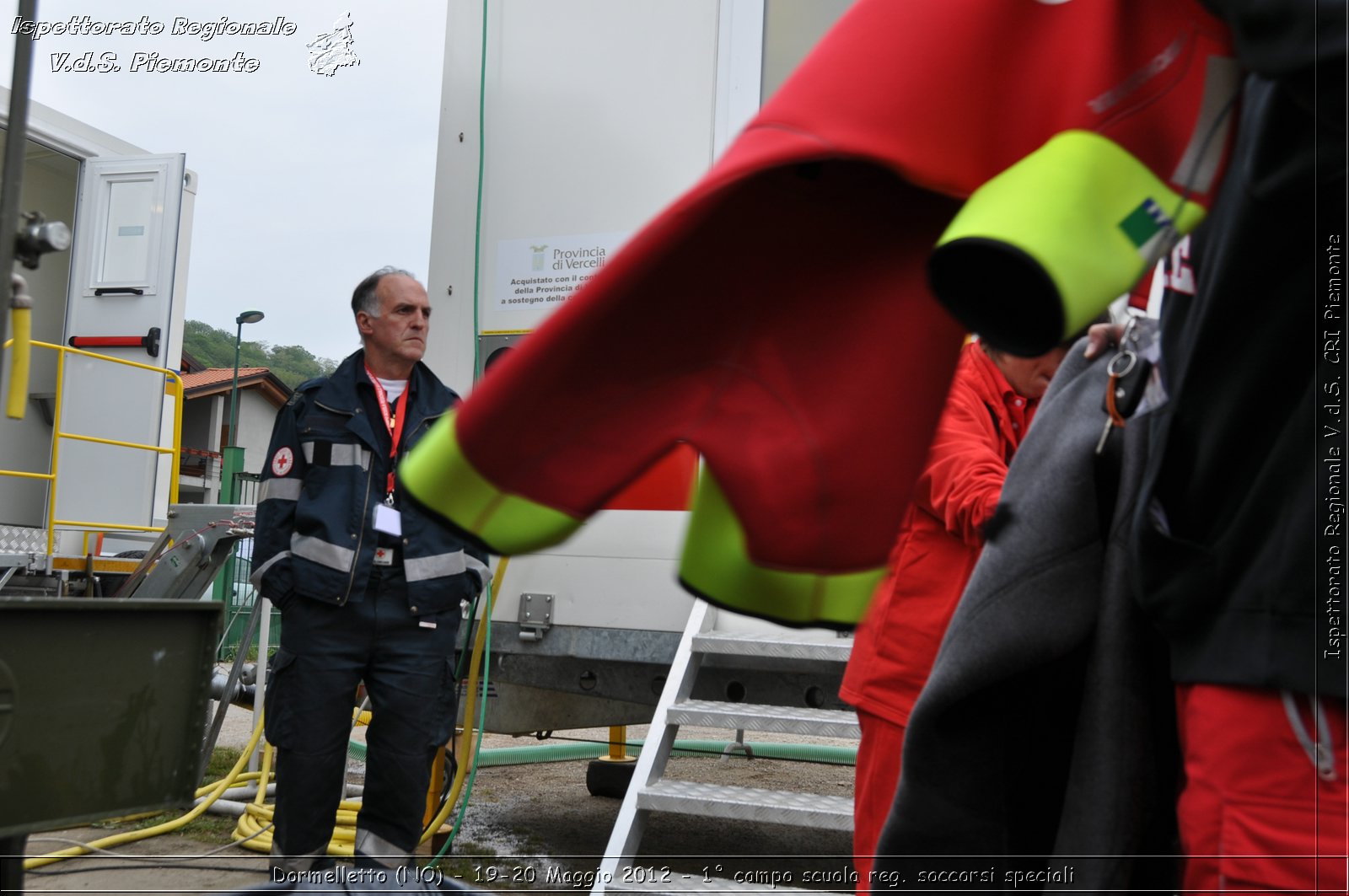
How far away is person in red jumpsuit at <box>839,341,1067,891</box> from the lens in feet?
7.30

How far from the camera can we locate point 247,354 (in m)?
53.9

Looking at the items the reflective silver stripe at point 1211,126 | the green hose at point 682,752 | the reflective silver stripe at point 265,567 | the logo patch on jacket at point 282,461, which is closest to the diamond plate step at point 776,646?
the reflective silver stripe at point 265,567

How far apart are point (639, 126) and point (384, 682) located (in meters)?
2.15

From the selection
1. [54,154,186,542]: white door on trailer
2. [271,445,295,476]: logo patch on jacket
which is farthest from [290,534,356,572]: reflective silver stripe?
[54,154,186,542]: white door on trailer

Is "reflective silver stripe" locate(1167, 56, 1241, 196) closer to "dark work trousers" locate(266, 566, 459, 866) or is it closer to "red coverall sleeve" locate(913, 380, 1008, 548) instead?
"red coverall sleeve" locate(913, 380, 1008, 548)

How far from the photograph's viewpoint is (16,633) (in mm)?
1938

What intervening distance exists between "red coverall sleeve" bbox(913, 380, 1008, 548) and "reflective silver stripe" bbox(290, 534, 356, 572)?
6.93ft

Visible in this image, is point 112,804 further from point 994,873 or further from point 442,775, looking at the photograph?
point 442,775

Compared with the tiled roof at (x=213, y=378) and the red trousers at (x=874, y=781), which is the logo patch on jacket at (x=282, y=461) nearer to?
the red trousers at (x=874, y=781)

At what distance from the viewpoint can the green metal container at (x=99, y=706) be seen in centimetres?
193

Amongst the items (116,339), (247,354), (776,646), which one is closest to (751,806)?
(776,646)

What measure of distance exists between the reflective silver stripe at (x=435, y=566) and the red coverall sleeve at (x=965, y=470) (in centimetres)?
198

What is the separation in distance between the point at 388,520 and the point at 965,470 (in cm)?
213

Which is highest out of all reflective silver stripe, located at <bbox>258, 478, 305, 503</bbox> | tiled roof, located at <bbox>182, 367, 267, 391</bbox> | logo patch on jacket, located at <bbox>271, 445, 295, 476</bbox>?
tiled roof, located at <bbox>182, 367, 267, 391</bbox>
